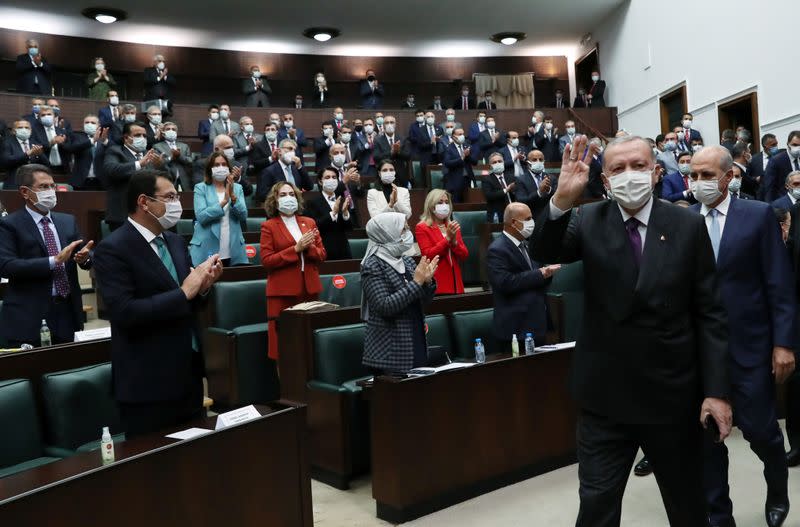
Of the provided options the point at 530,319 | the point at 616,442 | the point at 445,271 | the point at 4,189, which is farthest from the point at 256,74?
the point at 616,442

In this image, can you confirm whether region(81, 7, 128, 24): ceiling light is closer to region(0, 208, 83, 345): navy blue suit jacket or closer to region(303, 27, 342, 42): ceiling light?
region(303, 27, 342, 42): ceiling light

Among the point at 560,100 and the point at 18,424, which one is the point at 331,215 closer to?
the point at 18,424

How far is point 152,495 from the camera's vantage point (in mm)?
1717

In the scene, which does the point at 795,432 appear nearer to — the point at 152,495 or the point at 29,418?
the point at 152,495

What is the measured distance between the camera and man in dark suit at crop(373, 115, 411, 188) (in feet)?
26.1

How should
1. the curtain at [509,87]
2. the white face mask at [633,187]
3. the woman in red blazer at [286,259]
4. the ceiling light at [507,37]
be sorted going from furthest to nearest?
the curtain at [509,87] < the ceiling light at [507,37] < the woman in red blazer at [286,259] < the white face mask at [633,187]

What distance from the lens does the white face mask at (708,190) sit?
231 cm

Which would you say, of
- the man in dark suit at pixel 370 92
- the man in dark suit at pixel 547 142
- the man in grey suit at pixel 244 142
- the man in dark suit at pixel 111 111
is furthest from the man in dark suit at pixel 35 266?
the man in dark suit at pixel 370 92

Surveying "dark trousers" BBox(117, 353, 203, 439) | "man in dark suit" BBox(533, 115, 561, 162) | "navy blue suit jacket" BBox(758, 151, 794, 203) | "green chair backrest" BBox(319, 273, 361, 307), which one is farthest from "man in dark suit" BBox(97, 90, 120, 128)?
"dark trousers" BBox(117, 353, 203, 439)

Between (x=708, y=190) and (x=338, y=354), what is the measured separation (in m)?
1.70

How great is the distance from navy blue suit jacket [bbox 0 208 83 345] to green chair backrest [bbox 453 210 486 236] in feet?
15.2

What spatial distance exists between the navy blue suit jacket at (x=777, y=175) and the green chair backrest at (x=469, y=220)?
2585 millimetres

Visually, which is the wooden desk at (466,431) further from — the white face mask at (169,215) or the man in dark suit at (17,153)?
the man in dark suit at (17,153)

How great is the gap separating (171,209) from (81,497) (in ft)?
2.98
